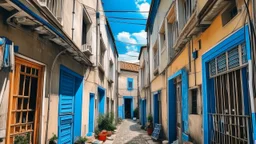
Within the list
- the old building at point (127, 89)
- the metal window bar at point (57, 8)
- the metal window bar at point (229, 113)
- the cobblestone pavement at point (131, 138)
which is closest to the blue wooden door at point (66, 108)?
the metal window bar at point (57, 8)

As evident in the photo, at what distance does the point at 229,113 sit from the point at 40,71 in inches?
147

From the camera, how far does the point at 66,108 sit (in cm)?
674

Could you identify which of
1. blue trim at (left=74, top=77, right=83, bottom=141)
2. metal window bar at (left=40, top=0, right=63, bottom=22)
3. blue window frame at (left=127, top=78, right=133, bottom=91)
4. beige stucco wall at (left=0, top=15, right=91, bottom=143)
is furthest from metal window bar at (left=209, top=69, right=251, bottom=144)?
blue window frame at (left=127, top=78, right=133, bottom=91)

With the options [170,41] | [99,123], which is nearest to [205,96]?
[170,41]

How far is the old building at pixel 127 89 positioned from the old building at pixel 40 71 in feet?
59.8

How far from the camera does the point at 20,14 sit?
306 cm

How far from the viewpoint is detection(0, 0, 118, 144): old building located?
122 inches

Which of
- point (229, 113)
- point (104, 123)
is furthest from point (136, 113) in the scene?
point (229, 113)

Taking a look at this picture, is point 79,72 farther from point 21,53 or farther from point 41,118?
point 21,53

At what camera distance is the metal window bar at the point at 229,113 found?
313cm

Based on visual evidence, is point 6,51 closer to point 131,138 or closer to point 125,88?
point 131,138

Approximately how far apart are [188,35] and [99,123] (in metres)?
7.59

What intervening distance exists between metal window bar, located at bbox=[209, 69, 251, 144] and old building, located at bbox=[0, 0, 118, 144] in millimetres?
3236

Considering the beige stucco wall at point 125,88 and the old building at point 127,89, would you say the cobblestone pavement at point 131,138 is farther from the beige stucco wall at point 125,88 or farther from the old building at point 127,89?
the beige stucco wall at point 125,88
